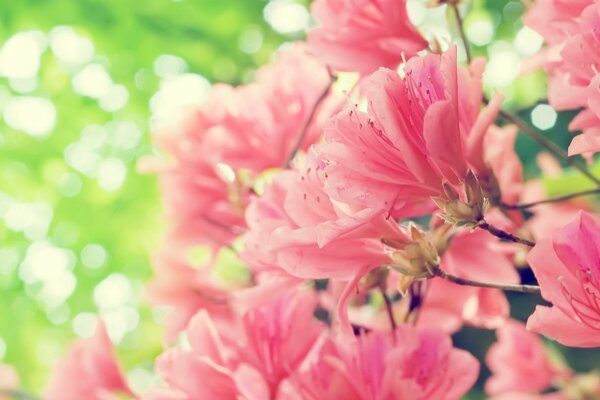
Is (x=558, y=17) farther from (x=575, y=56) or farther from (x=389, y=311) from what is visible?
(x=389, y=311)

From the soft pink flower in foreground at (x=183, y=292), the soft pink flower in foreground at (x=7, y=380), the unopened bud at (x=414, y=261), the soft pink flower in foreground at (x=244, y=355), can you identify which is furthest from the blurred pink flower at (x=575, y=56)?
the soft pink flower in foreground at (x=7, y=380)

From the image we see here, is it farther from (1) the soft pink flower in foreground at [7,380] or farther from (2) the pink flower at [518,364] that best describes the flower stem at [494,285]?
(1) the soft pink flower in foreground at [7,380]

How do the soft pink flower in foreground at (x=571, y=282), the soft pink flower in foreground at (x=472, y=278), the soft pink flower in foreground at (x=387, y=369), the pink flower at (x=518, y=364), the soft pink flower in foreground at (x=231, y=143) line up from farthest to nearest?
the pink flower at (x=518, y=364), the soft pink flower in foreground at (x=231, y=143), the soft pink flower in foreground at (x=472, y=278), the soft pink flower in foreground at (x=387, y=369), the soft pink flower in foreground at (x=571, y=282)

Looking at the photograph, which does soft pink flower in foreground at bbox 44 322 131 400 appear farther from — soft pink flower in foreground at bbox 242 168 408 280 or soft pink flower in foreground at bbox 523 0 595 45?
soft pink flower in foreground at bbox 523 0 595 45

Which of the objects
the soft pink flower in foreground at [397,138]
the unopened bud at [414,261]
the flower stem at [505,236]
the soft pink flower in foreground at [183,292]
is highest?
the soft pink flower in foreground at [397,138]

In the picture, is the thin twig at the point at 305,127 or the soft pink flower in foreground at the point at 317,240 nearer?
the soft pink flower in foreground at the point at 317,240

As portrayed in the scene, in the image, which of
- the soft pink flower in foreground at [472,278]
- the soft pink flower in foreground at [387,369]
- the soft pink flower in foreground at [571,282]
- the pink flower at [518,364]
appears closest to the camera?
the soft pink flower in foreground at [571,282]

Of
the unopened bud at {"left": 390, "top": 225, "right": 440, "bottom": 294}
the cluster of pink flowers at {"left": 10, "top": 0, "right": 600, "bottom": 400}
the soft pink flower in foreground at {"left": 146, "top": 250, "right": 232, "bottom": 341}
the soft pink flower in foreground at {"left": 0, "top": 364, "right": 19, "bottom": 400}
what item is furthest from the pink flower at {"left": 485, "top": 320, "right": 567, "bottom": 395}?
the soft pink flower in foreground at {"left": 0, "top": 364, "right": 19, "bottom": 400}
